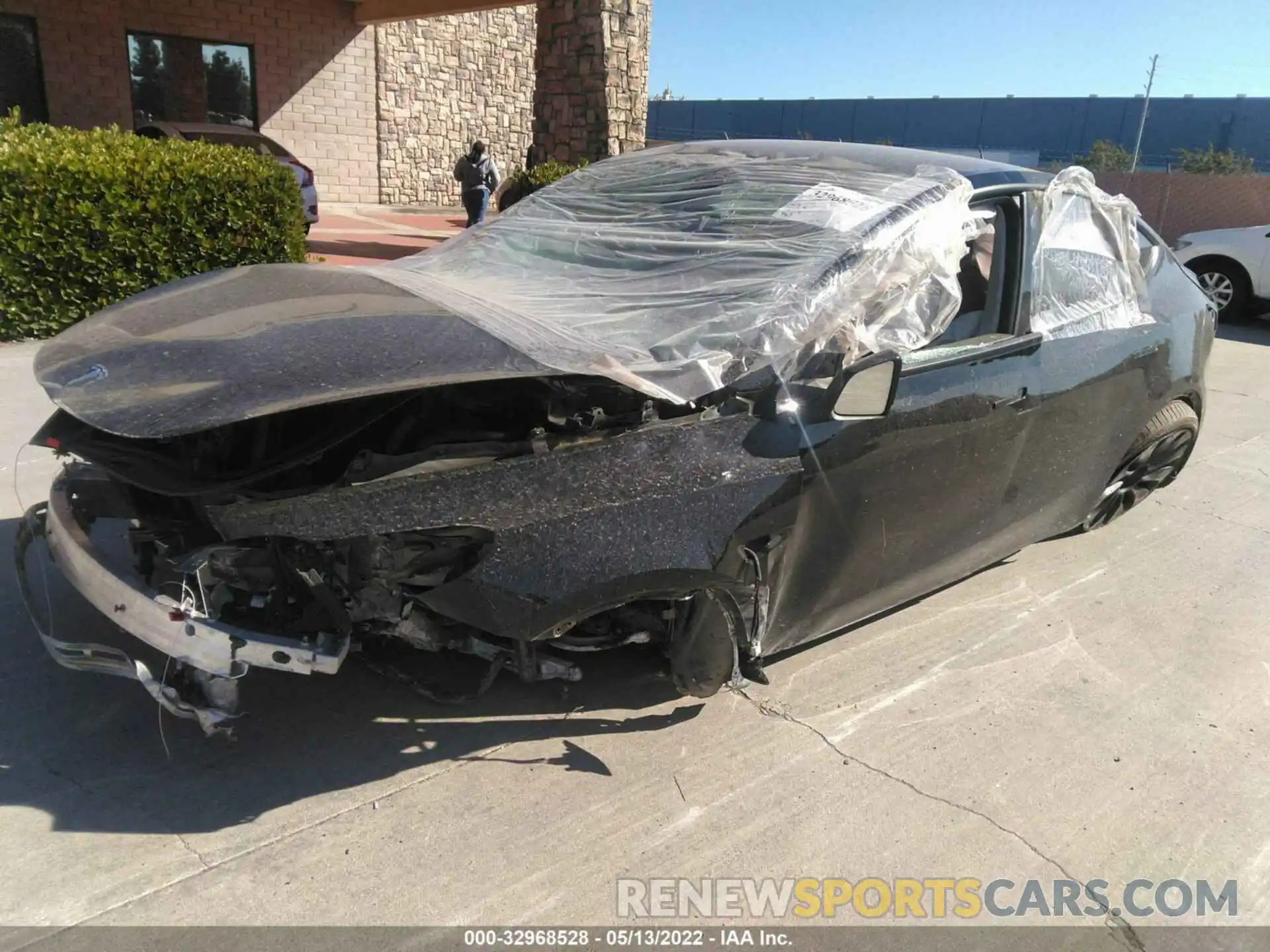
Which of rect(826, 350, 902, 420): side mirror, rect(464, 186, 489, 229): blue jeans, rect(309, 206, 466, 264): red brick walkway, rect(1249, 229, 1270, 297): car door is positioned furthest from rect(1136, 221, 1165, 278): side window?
rect(464, 186, 489, 229): blue jeans

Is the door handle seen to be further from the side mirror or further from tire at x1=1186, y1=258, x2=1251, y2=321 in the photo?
tire at x1=1186, y1=258, x2=1251, y2=321

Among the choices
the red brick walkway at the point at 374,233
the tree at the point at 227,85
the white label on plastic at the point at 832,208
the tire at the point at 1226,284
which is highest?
the tree at the point at 227,85

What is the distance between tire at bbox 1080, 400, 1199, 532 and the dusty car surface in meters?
0.87

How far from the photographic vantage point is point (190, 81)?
16.9 metres

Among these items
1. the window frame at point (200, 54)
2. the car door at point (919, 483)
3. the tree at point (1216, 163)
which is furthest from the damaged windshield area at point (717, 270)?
the tree at point (1216, 163)

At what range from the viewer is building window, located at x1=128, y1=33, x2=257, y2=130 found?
643 inches

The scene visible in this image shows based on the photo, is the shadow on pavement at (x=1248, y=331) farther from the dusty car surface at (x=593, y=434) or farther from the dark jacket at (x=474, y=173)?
the dark jacket at (x=474, y=173)

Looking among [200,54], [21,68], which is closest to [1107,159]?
[200,54]

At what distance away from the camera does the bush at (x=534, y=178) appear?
10352mm

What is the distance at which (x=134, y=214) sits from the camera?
7.23m

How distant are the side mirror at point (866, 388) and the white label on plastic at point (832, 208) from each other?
0.59 meters

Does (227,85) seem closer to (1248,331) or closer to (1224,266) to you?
(1224,266)

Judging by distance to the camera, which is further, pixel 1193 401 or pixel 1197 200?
pixel 1197 200

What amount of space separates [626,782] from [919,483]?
135 cm
